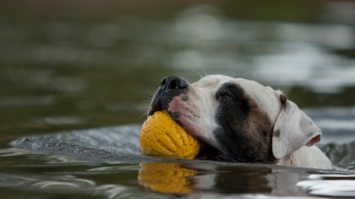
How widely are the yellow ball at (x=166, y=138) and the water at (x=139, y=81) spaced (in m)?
0.11

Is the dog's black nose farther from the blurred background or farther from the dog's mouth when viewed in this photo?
the blurred background

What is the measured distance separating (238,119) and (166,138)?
1.94 feet

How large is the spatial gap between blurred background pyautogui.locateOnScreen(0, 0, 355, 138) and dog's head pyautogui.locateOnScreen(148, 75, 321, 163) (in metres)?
2.45

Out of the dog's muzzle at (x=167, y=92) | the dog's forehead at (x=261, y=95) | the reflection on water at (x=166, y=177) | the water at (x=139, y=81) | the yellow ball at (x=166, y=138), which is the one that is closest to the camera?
the reflection on water at (x=166, y=177)

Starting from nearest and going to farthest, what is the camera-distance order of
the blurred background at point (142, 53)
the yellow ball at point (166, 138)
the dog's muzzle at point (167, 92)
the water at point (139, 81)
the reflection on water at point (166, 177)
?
the reflection on water at point (166, 177)
the water at point (139, 81)
the yellow ball at point (166, 138)
the dog's muzzle at point (167, 92)
the blurred background at point (142, 53)

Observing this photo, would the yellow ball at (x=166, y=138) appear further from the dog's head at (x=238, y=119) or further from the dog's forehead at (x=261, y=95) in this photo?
the dog's forehead at (x=261, y=95)

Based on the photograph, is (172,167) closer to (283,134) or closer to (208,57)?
(283,134)

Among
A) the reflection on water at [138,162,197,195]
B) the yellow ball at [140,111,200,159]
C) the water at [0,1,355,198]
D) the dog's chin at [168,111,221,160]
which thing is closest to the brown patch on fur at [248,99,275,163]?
the water at [0,1,355,198]

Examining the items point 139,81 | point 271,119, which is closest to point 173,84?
point 271,119

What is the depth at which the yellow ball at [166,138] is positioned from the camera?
263 inches

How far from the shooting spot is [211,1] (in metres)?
30.5

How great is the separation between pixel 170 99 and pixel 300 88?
6.64 meters

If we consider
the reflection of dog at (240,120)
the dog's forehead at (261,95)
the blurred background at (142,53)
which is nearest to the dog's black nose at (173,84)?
the reflection of dog at (240,120)

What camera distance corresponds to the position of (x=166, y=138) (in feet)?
22.0
